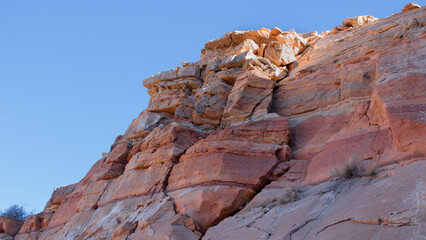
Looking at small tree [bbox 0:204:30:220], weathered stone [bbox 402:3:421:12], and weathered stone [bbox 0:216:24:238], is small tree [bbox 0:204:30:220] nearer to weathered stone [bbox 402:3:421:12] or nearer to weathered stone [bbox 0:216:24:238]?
weathered stone [bbox 0:216:24:238]

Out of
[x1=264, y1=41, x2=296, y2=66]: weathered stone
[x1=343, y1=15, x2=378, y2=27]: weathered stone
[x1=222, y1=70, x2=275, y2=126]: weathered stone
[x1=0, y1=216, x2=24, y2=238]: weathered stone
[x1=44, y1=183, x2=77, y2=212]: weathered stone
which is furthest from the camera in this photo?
[x1=343, y1=15, x2=378, y2=27]: weathered stone

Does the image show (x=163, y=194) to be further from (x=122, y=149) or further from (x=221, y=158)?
(x=122, y=149)

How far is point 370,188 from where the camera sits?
9500mm

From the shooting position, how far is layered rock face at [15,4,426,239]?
9766 mm

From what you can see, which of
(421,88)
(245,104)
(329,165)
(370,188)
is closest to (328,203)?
(370,188)

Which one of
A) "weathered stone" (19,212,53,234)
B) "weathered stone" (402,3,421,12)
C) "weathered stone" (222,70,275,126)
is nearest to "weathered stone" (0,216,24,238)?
"weathered stone" (19,212,53,234)

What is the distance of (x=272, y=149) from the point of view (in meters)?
14.3

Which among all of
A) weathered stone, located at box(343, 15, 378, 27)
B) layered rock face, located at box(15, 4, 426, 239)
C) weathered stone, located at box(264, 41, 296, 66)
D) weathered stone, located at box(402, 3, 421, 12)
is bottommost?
layered rock face, located at box(15, 4, 426, 239)

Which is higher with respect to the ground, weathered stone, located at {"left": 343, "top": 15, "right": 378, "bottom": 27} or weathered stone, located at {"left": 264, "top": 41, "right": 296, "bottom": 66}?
weathered stone, located at {"left": 343, "top": 15, "right": 378, "bottom": 27}

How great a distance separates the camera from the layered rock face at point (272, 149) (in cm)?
977

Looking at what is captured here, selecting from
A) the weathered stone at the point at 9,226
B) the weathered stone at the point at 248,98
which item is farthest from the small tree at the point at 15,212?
the weathered stone at the point at 248,98

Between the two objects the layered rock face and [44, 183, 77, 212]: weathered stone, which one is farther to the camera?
[44, 183, 77, 212]: weathered stone

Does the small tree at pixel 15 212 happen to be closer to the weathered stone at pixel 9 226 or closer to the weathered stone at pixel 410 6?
the weathered stone at pixel 9 226

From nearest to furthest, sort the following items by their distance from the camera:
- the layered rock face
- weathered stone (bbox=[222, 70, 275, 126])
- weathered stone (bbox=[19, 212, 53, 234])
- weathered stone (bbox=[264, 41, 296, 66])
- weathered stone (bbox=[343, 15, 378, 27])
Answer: the layered rock face
weathered stone (bbox=[222, 70, 275, 126])
weathered stone (bbox=[264, 41, 296, 66])
weathered stone (bbox=[19, 212, 53, 234])
weathered stone (bbox=[343, 15, 378, 27])
